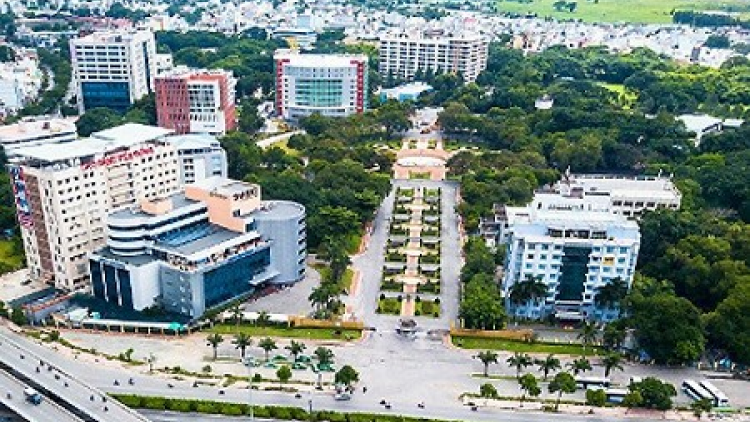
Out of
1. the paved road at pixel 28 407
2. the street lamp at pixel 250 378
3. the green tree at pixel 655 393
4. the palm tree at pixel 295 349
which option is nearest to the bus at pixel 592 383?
the green tree at pixel 655 393

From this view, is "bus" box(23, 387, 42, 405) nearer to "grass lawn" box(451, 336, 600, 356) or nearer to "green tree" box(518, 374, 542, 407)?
"grass lawn" box(451, 336, 600, 356)

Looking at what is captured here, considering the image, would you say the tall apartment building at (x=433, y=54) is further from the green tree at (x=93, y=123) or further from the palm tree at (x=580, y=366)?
the palm tree at (x=580, y=366)

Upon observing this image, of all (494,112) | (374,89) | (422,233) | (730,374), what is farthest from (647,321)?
(374,89)

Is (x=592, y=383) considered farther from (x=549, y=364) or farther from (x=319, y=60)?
(x=319, y=60)

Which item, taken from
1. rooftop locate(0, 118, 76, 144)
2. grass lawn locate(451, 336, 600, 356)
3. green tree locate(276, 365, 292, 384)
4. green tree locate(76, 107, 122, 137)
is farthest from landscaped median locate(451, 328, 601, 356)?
green tree locate(76, 107, 122, 137)

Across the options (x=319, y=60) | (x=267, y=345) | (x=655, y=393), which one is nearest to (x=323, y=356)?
(x=267, y=345)

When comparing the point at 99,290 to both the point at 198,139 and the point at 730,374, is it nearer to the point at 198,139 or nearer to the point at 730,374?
the point at 198,139
